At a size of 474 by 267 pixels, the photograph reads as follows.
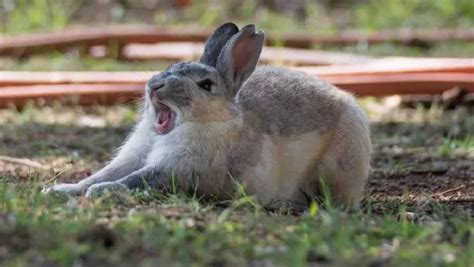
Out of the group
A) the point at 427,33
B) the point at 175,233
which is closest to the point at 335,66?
the point at 427,33

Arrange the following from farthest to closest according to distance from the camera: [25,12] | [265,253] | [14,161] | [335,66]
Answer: [25,12]
[335,66]
[14,161]
[265,253]

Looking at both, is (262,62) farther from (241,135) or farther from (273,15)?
(241,135)

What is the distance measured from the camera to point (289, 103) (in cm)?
699

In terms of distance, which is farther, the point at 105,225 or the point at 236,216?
the point at 236,216

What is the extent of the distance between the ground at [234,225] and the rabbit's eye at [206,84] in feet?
2.03

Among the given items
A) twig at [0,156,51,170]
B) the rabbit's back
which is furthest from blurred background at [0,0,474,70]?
the rabbit's back

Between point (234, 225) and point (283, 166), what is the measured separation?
157cm

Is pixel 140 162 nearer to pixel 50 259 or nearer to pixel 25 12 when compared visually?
pixel 50 259

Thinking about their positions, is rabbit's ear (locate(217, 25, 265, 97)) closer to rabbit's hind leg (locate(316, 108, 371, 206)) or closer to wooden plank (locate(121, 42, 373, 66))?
rabbit's hind leg (locate(316, 108, 371, 206))

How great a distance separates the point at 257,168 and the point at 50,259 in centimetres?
228

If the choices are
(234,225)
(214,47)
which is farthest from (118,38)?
(234,225)

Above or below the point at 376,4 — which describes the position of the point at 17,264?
above

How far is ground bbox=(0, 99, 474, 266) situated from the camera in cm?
468

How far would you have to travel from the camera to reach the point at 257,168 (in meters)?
6.65
